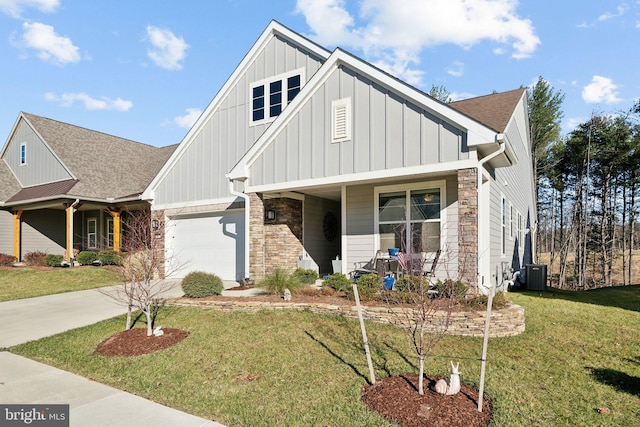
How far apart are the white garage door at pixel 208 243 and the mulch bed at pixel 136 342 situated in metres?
6.51

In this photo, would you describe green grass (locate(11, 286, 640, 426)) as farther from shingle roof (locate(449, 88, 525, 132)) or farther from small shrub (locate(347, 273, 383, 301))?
shingle roof (locate(449, 88, 525, 132))

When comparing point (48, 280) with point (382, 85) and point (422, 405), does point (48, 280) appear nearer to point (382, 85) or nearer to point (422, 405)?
point (382, 85)

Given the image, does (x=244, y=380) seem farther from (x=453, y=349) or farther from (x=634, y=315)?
(x=634, y=315)

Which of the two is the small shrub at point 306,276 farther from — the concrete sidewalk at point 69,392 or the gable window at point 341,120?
the concrete sidewalk at point 69,392

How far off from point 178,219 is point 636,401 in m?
14.3

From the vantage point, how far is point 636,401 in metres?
4.03

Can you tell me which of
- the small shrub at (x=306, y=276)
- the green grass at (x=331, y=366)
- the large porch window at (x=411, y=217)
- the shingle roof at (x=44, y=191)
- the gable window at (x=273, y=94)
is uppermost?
the gable window at (x=273, y=94)

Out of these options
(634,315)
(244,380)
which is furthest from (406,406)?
(634,315)

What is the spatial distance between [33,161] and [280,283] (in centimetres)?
1759

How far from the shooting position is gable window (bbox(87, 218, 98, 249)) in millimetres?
20734

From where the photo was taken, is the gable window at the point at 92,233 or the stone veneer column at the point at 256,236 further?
the gable window at the point at 92,233

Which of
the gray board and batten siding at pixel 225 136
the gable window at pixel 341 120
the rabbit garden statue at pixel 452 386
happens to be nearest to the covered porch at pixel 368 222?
the gable window at pixel 341 120

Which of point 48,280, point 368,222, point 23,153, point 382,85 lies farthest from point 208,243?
point 23,153

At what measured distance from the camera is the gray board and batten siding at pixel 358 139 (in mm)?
8164
